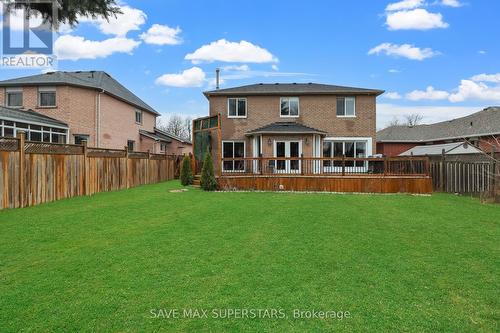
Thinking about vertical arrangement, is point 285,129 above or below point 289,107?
below

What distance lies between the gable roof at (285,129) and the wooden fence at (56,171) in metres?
6.81

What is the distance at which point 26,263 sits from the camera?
4262 millimetres

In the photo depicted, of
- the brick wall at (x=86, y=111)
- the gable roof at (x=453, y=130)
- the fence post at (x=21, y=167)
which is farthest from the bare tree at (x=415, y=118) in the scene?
the fence post at (x=21, y=167)

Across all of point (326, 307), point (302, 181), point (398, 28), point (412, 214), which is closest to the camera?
point (326, 307)

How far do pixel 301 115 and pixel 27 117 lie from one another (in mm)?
14859

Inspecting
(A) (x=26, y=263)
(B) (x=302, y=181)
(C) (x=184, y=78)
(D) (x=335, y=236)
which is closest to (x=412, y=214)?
(D) (x=335, y=236)

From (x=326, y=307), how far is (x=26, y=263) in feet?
12.6

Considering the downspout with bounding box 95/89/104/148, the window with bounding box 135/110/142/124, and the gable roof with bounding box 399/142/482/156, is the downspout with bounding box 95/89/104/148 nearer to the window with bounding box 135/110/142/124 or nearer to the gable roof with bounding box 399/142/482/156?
the window with bounding box 135/110/142/124

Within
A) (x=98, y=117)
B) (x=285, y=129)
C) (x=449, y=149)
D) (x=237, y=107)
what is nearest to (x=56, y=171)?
(x=285, y=129)

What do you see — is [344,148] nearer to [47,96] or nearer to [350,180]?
[350,180]

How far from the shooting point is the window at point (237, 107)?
65.2ft

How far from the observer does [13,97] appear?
20.0 m

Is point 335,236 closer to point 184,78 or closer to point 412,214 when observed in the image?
point 412,214

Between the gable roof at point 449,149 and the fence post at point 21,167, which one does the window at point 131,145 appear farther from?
the gable roof at point 449,149
